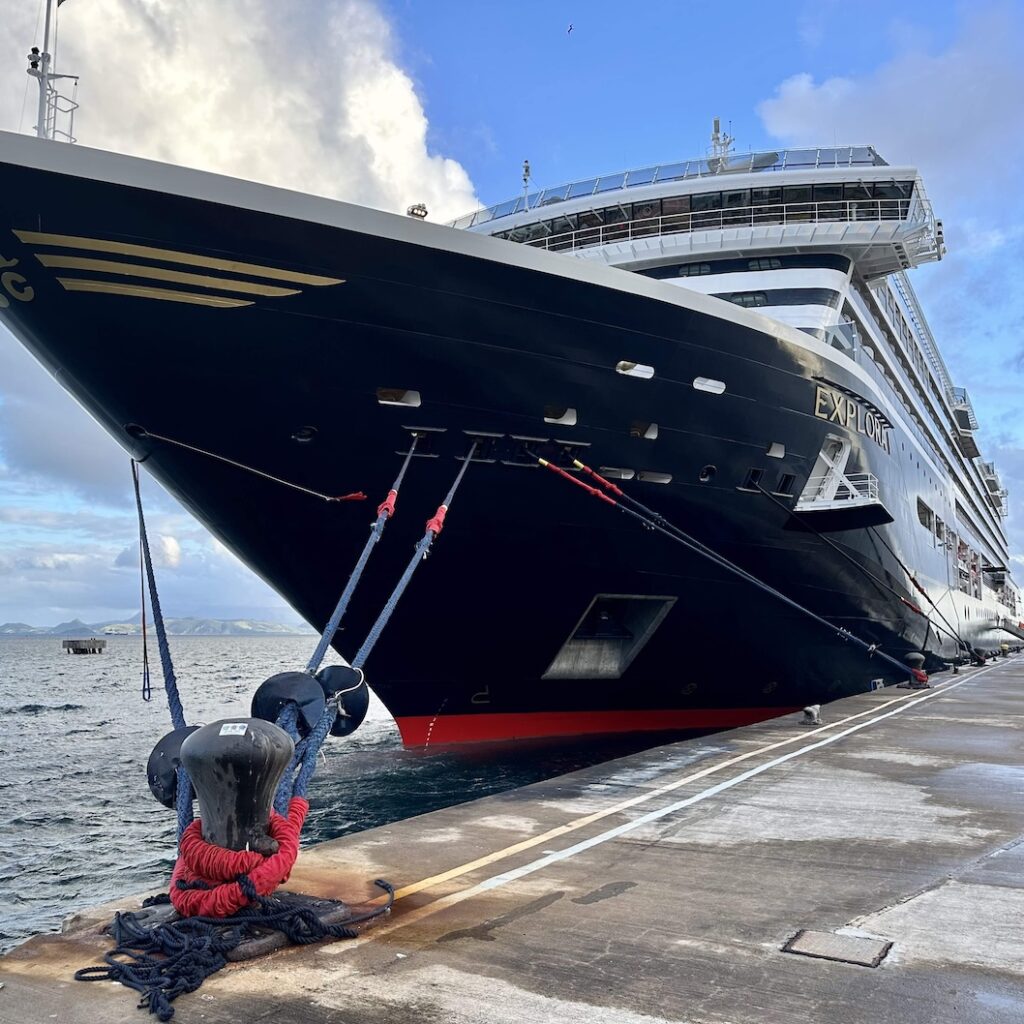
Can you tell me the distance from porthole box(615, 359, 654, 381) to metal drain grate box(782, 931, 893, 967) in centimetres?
716

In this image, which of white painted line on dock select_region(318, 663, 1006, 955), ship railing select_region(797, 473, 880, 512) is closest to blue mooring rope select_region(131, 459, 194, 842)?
white painted line on dock select_region(318, 663, 1006, 955)

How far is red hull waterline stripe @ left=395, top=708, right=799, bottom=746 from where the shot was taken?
1217cm

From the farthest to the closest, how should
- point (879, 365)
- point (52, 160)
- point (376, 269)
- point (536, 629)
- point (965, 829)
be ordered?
point (879, 365) < point (536, 629) < point (376, 269) < point (52, 160) < point (965, 829)

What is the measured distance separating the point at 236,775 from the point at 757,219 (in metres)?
16.0

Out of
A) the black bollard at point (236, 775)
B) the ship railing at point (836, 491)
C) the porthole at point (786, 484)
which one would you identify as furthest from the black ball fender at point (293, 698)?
the ship railing at point (836, 491)

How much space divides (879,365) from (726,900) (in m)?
18.8

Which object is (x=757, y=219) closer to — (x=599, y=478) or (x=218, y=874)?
(x=599, y=478)

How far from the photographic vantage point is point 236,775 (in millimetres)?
4133

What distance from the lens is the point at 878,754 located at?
29.9ft

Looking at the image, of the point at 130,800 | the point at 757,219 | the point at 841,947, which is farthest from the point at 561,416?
the point at 757,219

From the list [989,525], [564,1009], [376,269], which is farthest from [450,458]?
[989,525]

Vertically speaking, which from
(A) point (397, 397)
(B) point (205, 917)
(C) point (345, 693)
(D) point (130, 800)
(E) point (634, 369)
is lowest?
(D) point (130, 800)

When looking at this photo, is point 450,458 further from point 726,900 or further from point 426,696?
point 726,900

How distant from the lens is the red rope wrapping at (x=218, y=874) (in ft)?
13.4
